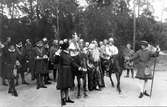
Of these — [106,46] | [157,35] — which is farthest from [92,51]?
[157,35]

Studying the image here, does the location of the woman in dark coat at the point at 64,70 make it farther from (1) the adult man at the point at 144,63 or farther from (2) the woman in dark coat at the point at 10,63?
(1) the adult man at the point at 144,63

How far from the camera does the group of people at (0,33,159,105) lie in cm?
812

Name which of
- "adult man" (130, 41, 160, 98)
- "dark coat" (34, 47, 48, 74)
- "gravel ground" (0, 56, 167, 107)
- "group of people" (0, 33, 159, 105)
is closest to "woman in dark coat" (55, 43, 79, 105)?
"group of people" (0, 33, 159, 105)

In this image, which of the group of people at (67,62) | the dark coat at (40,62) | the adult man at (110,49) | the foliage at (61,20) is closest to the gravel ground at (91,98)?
the group of people at (67,62)

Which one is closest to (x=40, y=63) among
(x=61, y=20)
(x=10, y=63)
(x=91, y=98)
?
(x=10, y=63)

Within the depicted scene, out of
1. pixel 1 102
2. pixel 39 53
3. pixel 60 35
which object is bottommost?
Answer: pixel 1 102

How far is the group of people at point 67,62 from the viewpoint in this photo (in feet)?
26.6

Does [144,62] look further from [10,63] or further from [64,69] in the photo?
[10,63]

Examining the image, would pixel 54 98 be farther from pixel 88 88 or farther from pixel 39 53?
pixel 39 53

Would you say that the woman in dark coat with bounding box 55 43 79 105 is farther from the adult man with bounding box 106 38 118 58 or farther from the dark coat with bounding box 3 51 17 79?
the adult man with bounding box 106 38 118 58

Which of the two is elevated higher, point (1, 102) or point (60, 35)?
point (60, 35)

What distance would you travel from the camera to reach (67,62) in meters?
8.06

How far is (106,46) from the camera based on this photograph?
10672 mm

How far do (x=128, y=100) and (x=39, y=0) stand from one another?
11.4 metres
